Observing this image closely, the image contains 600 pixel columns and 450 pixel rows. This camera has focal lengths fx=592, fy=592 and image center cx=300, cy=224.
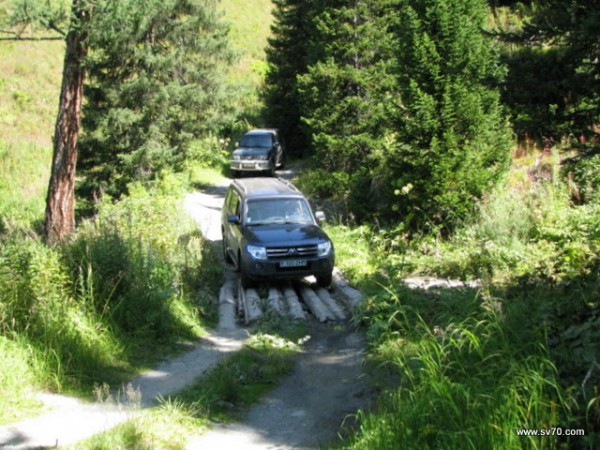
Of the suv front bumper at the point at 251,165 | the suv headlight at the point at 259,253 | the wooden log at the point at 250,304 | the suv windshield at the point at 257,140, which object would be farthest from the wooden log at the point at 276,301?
the suv windshield at the point at 257,140

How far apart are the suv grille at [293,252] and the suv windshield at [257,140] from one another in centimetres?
1824

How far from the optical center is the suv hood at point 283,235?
11453 millimetres

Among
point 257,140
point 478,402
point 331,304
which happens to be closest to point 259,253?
point 331,304

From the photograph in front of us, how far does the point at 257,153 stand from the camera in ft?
92.7

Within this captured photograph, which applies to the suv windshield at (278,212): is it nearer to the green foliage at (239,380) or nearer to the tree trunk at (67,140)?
the tree trunk at (67,140)

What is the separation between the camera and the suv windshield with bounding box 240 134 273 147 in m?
29.2

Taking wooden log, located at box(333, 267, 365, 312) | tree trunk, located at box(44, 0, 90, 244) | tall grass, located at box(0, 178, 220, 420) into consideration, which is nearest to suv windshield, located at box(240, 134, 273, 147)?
tree trunk, located at box(44, 0, 90, 244)

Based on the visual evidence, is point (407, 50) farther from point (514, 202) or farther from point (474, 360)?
point (474, 360)

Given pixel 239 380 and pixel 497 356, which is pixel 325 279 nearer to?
pixel 239 380

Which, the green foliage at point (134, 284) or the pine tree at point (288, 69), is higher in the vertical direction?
the pine tree at point (288, 69)

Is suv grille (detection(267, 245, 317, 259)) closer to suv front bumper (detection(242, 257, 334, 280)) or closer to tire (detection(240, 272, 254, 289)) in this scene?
suv front bumper (detection(242, 257, 334, 280))

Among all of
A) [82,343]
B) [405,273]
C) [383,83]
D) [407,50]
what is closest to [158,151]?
[383,83]

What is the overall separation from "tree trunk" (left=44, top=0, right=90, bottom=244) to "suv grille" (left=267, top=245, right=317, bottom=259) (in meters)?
4.49

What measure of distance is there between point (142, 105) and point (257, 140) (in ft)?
28.6
